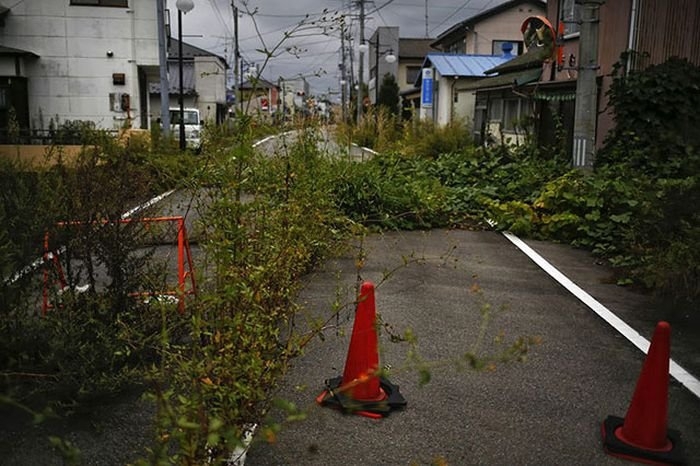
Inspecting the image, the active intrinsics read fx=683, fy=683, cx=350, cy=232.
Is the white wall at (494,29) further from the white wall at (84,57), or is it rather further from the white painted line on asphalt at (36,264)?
the white painted line on asphalt at (36,264)

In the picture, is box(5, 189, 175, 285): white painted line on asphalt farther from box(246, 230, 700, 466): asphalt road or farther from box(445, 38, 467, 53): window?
box(445, 38, 467, 53): window

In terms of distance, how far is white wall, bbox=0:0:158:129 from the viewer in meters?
21.5

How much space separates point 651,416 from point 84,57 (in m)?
22.8

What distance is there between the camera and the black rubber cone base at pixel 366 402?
3715mm

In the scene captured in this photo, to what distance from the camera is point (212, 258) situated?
11.2ft

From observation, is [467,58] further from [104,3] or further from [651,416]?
[651,416]

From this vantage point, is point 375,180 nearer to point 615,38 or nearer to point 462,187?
point 462,187

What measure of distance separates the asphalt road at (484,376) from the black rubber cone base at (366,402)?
0.16 feet

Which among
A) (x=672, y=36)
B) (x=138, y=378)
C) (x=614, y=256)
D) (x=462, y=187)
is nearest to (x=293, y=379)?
(x=138, y=378)

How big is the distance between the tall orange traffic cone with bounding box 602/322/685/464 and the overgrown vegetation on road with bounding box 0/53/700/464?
174 centimetres

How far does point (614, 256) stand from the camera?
805cm

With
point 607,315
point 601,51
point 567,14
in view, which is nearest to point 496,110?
point 567,14

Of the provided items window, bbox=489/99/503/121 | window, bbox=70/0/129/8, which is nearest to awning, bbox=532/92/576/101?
window, bbox=489/99/503/121

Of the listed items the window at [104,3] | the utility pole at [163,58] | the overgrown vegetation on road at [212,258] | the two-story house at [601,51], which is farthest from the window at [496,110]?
the overgrown vegetation on road at [212,258]
